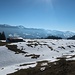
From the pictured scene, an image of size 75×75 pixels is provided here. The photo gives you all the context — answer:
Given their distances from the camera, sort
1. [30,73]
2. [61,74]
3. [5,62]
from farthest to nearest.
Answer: [5,62] → [30,73] → [61,74]

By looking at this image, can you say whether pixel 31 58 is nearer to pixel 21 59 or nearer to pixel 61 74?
pixel 21 59

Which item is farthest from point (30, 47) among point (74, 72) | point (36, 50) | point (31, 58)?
point (74, 72)

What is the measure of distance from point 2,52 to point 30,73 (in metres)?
27.7

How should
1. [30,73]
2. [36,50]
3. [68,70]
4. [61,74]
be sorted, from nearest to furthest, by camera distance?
[61,74], [68,70], [30,73], [36,50]

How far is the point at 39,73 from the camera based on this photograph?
3198 cm

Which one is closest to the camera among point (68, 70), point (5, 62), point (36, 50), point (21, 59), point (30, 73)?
point (68, 70)

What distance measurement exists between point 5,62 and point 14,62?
3.43m

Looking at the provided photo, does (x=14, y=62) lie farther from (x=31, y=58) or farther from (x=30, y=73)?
(x=30, y=73)

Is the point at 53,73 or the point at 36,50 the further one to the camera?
the point at 36,50

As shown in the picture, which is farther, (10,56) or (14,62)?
(10,56)

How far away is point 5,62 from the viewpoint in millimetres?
49344

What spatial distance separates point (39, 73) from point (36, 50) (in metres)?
41.7

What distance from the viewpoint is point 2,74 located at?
113 feet

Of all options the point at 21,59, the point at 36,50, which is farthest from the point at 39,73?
the point at 36,50
